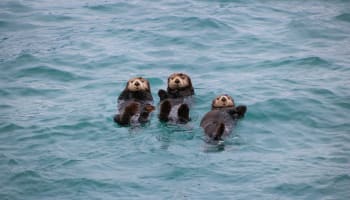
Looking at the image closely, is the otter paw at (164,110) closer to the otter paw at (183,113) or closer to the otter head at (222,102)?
the otter paw at (183,113)

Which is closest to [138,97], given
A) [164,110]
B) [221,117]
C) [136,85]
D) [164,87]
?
[136,85]

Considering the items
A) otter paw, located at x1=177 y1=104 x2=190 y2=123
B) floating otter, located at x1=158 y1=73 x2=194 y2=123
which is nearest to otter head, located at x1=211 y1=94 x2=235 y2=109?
floating otter, located at x1=158 y1=73 x2=194 y2=123

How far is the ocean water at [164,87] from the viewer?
8734mm

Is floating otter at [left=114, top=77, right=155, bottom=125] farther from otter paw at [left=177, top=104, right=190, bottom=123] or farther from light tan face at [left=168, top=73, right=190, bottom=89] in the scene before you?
otter paw at [left=177, top=104, right=190, bottom=123]

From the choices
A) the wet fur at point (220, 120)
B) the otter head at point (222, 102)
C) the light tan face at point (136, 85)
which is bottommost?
the wet fur at point (220, 120)

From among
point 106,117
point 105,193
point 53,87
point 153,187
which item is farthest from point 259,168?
point 53,87

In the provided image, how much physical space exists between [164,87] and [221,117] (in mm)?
2564

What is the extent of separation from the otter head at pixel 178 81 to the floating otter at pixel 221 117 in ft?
2.81

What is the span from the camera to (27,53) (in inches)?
583

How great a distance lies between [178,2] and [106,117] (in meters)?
8.15

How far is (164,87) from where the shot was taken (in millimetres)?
12953

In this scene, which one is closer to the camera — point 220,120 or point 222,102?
point 220,120

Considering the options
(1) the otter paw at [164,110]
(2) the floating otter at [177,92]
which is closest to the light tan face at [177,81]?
(2) the floating otter at [177,92]

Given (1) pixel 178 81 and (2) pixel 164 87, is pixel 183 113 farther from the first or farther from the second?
(2) pixel 164 87
